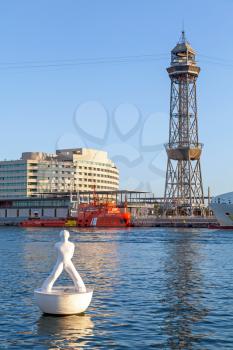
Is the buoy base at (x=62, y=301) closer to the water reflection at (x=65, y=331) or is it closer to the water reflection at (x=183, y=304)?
the water reflection at (x=65, y=331)

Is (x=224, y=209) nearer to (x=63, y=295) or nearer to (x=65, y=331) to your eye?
(x=63, y=295)

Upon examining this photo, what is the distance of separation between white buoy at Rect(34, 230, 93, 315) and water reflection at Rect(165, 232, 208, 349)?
4537 mm

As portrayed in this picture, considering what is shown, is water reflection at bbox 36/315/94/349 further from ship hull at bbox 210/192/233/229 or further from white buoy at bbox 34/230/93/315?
ship hull at bbox 210/192/233/229

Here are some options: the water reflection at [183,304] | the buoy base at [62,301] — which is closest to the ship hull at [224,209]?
the water reflection at [183,304]

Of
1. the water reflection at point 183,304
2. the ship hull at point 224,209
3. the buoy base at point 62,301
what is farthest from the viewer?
the ship hull at point 224,209

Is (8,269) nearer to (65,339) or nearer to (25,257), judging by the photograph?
(25,257)

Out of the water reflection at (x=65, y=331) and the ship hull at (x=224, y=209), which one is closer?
the water reflection at (x=65, y=331)

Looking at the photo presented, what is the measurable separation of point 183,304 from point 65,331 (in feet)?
32.8

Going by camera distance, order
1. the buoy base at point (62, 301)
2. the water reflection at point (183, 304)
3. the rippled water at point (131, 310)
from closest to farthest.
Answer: the rippled water at point (131, 310) < the water reflection at point (183, 304) < the buoy base at point (62, 301)

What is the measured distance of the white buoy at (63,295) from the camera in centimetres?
2805

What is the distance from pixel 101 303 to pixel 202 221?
543 feet

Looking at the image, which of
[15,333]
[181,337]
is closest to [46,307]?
[15,333]

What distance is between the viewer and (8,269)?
174 feet

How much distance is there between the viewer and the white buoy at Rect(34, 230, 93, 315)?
28.0 m
